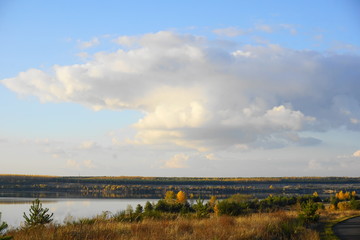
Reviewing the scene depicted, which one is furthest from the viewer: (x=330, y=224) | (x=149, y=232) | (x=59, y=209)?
(x=59, y=209)

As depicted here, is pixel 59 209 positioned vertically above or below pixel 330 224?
below

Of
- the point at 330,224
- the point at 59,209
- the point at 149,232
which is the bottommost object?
Answer: the point at 59,209

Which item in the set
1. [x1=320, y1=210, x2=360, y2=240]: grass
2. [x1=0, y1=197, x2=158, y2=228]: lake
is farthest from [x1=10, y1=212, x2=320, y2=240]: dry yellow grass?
[x1=0, y1=197, x2=158, y2=228]: lake

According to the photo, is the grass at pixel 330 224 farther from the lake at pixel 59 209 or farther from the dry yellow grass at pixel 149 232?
the lake at pixel 59 209

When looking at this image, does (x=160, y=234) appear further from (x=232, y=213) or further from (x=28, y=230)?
(x=232, y=213)

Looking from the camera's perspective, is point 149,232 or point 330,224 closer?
point 149,232

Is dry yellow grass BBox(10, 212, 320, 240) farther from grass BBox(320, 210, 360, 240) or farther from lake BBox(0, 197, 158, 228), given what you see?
lake BBox(0, 197, 158, 228)

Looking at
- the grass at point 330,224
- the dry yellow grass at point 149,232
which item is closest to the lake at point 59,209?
the dry yellow grass at point 149,232

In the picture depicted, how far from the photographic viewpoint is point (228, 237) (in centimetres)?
1814

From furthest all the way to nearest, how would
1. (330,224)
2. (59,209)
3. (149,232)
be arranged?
(59,209)
(330,224)
(149,232)

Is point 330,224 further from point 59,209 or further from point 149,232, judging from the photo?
point 59,209

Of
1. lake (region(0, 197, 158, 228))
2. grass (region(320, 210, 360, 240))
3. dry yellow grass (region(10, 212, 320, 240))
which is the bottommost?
lake (region(0, 197, 158, 228))

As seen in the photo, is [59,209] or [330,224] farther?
[59,209]

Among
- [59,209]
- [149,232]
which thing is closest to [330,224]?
[149,232]
